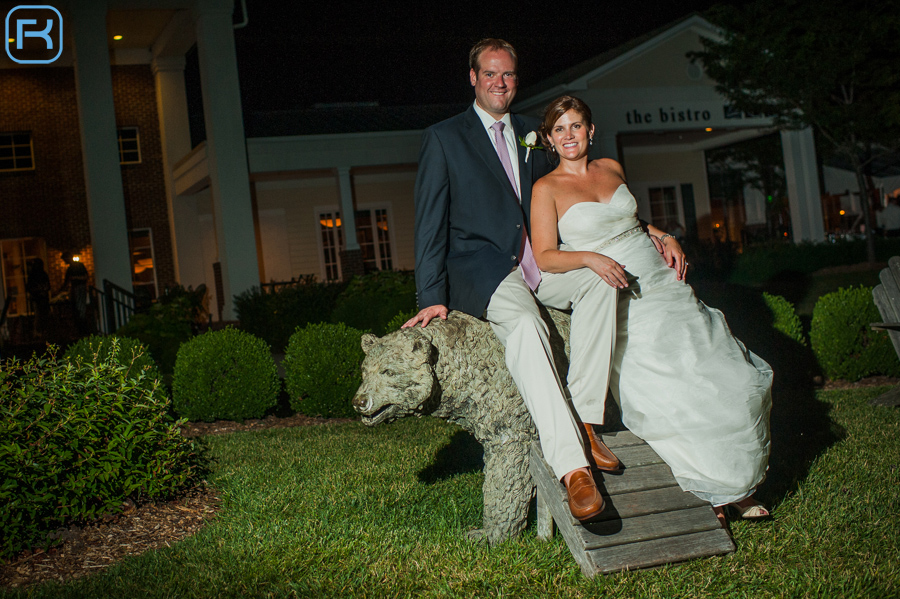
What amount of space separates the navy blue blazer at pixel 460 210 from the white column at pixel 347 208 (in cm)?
1365

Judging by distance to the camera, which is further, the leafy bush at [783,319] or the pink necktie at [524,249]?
the leafy bush at [783,319]

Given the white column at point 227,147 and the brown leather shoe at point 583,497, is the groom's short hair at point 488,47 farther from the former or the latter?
the white column at point 227,147

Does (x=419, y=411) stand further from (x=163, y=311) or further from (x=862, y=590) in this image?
(x=163, y=311)

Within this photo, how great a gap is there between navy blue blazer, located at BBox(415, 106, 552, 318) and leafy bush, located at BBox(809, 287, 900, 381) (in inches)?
222

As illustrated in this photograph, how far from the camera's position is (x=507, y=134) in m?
4.15

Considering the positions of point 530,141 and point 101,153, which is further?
point 101,153

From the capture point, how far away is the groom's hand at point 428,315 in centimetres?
377

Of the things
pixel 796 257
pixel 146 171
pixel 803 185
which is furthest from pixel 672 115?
pixel 146 171

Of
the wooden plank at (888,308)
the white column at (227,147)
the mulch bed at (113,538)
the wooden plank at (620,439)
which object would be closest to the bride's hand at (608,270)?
the wooden plank at (620,439)

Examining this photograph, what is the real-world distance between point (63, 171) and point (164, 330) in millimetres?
11711

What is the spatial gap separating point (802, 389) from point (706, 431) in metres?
5.17

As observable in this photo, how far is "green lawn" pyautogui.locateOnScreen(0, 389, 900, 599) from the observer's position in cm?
326

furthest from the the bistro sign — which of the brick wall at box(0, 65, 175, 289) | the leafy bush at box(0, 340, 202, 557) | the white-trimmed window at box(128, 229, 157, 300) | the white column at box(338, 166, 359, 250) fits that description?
the leafy bush at box(0, 340, 202, 557)

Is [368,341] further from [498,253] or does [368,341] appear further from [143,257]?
[143,257]
